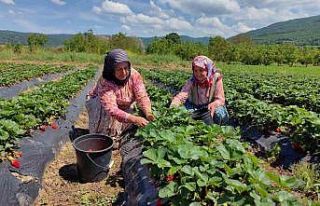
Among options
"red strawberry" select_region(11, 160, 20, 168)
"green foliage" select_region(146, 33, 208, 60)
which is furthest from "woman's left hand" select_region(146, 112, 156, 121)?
"green foliage" select_region(146, 33, 208, 60)

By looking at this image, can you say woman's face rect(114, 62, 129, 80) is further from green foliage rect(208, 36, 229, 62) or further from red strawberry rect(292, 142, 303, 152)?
green foliage rect(208, 36, 229, 62)

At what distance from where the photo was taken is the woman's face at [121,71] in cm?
503

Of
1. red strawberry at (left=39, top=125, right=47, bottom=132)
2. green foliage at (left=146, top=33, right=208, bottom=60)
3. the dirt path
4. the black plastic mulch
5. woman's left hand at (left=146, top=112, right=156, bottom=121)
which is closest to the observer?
the black plastic mulch

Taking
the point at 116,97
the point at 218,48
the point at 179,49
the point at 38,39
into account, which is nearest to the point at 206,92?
the point at 116,97

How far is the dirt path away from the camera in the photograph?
4211 millimetres

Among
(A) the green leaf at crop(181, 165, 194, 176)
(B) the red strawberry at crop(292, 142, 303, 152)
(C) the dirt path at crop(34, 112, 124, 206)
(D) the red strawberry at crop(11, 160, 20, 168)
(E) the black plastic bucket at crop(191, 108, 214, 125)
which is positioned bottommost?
(C) the dirt path at crop(34, 112, 124, 206)

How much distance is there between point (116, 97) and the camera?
216 inches

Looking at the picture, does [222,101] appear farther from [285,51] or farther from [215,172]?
[285,51]

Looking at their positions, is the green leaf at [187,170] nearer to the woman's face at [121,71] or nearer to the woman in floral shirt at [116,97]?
the woman in floral shirt at [116,97]

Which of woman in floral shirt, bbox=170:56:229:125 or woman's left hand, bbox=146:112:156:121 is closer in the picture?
woman's left hand, bbox=146:112:156:121

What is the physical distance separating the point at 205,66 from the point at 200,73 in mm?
141

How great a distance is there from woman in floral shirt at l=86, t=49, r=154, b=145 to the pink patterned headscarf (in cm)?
79

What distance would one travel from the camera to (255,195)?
2.32 m

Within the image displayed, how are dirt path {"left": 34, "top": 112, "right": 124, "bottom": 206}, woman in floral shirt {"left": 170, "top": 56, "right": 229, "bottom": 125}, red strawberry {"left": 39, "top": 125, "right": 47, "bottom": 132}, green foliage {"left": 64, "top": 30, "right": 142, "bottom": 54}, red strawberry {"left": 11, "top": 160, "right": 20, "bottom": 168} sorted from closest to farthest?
dirt path {"left": 34, "top": 112, "right": 124, "bottom": 206} → red strawberry {"left": 11, "top": 160, "right": 20, "bottom": 168} → woman in floral shirt {"left": 170, "top": 56, "right": 229, "bottom": 125} → red strawberry {"left": 39, "top": 125, "right": 47, "bottom": 132} → green foliage {"left": 64, "top": 30, "right": 142, "bottom": 54}
